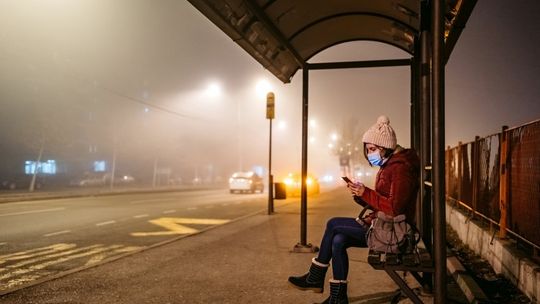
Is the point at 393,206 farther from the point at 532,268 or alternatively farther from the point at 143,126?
the point at 143,126

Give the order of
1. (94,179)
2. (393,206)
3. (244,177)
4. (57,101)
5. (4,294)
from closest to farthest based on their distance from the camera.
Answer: (393,206) → (4,294) → (244,177) → (57,101) → (94,179)

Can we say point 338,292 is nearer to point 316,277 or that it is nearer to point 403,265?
point 316,277

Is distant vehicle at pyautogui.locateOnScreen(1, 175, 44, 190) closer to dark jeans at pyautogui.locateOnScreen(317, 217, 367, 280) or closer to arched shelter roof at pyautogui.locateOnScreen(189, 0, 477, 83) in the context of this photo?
arched shelter roof at pyautogui.locateOnScreen(189, 0, 477, 83)

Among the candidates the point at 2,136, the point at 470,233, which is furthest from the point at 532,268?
the point at 2,136

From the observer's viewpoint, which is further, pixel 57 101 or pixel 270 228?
pixel 57 101

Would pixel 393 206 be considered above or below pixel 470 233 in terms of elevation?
above

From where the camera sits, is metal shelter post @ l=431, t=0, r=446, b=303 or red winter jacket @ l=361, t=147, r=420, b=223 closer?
metal shelter post @ l=431, t=0, r=446, b=303

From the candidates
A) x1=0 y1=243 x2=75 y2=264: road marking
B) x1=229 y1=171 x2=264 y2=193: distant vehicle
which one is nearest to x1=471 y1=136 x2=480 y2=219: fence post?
x1=0 y1=243 x2=75 y2=264: road marking

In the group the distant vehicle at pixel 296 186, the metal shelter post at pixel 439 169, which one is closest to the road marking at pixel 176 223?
the metal shelter post at pixel 439 169

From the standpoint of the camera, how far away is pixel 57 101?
37969 mm

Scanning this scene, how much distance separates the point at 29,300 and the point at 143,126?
50397 millimetres

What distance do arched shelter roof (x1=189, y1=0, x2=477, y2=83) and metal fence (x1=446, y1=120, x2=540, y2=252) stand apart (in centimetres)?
152

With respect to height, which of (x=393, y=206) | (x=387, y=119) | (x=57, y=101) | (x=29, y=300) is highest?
(x=57, y=101)

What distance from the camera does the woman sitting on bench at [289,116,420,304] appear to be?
3861 millimetres
